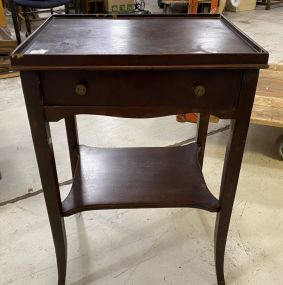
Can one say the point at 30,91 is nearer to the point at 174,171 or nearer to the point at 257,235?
the point at 174,171

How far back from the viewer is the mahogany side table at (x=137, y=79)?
0.66 metres

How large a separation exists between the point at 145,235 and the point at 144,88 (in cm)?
71

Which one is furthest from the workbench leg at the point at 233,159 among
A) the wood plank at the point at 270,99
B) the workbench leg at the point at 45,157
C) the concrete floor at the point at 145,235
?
the wood plank at the point at 270,99

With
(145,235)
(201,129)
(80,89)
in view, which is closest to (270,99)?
(201,129)

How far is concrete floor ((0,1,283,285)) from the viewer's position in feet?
3.62

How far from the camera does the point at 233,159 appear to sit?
0.83 meters

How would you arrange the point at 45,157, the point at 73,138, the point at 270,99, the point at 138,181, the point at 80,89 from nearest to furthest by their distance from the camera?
the point at 80,89, the point at 45,157, the point at 138,181, the point at 73,138, the point at 270,99

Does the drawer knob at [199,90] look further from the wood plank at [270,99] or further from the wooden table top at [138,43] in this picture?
the wood plank at [270,99]

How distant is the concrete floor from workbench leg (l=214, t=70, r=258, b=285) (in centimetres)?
17

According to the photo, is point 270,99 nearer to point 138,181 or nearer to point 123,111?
point 138,181

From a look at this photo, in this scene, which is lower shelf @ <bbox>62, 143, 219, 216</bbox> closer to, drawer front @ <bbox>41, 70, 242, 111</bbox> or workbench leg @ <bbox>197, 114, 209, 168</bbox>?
workbench leg @ <bbox>197, 114, 209, 168</bbox>

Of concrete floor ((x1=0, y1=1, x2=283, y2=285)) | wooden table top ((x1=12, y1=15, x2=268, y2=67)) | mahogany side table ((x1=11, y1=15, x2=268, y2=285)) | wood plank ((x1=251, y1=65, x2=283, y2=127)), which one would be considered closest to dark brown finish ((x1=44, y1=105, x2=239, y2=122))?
mahogany side table ((x1=11, y1=15, x2=268, y2=285))

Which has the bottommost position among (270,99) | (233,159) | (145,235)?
(145,235)

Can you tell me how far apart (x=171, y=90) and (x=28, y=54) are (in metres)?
0.30
